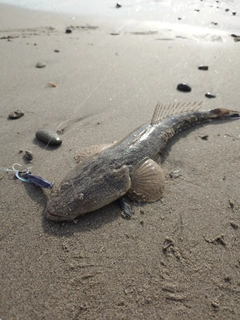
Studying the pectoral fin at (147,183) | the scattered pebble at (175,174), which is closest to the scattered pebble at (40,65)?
the pectoral fin at (147,183)

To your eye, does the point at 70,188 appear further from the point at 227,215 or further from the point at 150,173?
the point at 227,215

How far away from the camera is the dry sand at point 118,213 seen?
2309mm

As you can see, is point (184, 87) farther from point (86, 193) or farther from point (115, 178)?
point (86, 193)

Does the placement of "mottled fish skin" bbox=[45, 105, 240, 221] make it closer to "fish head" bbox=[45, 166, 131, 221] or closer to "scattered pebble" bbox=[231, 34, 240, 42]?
"fish head" bbox=[45, 166, 131, 221]

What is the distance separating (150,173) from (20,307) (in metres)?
1.88

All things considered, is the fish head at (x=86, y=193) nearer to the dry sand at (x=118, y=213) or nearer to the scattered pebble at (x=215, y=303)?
the dry sand at (x=118, y=213)

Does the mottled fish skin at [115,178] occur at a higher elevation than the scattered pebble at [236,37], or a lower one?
lower

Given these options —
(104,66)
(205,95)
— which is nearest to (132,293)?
(205,95)

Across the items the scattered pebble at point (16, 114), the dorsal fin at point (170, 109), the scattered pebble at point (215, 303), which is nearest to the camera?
the scattered pebble at point (215, 303)

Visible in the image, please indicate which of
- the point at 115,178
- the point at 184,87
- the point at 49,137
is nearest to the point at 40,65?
the point at 49,137

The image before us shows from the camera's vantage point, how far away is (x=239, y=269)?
251 cm

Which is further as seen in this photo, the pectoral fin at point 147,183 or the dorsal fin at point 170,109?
the dorsal fin at point 170,109

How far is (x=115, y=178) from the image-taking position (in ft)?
10.1

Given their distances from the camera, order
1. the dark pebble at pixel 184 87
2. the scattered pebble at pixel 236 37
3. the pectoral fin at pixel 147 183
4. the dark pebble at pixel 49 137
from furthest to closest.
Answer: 1. the scattered pebble at pixel 236 37
2. the dark pebble at pixel 184 87
3. the dark pebble at pixel 49 137
4. the pectoral fin at pixel 147 183
